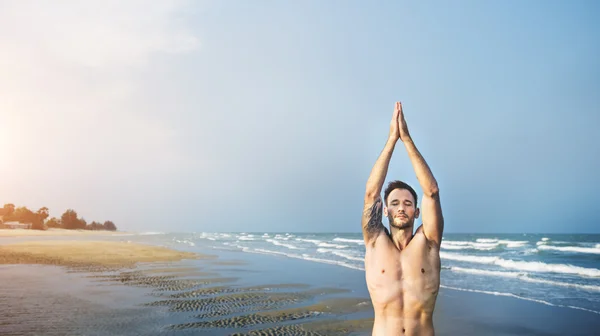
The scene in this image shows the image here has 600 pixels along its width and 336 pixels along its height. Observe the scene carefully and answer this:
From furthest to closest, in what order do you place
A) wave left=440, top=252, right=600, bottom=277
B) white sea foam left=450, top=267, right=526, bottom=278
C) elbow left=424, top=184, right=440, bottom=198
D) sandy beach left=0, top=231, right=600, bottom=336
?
wave left=440, top=252, right=600, bottom=277, white sea foam left=450, top=267, right=526, bottom=278, sandy beach left=0, top=231, right=600, bottom=336, elbow left=424, top=184, right=440, bottom=198

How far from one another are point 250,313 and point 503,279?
45.0ft

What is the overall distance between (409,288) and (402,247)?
294 mm

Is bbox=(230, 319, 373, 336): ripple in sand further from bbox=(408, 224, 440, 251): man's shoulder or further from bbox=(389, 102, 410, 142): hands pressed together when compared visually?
bbox=(389, 102, 410, 142): hands pressed together

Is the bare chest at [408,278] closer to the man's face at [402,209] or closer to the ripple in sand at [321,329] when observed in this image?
the man's face at [402,209]

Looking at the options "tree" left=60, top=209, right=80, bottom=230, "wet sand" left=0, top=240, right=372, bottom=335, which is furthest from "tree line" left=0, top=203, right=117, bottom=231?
"wet sand" left=0, top=240, right=372, bottom=335

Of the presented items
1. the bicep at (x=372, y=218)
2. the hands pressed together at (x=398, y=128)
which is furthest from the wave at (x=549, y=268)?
the hands pressed together at (x=398, y=128)

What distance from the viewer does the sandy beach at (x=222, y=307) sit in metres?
11.1

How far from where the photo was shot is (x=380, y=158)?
3520 mm

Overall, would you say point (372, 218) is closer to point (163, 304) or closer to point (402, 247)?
point (402, 247)

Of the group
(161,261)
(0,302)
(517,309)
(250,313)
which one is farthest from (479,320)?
(161,261)

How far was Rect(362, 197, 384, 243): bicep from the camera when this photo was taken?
3547mm

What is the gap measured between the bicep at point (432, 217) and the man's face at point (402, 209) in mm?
115

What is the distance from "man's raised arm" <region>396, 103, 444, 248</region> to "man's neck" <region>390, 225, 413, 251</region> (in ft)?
0.41

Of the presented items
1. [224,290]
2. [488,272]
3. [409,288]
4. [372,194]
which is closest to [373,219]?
[372,194]
